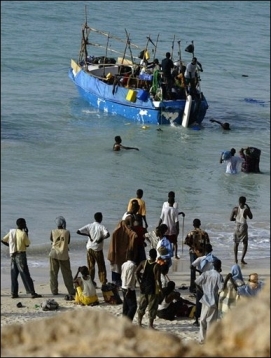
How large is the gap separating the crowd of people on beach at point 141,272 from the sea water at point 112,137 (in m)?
2.59

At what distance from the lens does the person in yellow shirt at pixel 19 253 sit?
11711mm

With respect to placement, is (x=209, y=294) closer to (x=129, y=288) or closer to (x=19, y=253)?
(x=129, y=288)

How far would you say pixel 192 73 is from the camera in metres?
25.5

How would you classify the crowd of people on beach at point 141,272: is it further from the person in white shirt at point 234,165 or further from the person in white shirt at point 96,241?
the person in white shirt at point 234,165

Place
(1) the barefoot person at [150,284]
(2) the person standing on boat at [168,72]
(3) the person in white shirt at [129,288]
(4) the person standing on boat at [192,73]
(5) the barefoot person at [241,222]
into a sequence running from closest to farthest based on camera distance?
(1) the barefoot person at [150,284] < (3) the person in white shirt at [129,288] < (5) the barefoot person at [241,222] < (2) the person standing on boat at [168,72] < (4) the person standing on boat at [192,73]

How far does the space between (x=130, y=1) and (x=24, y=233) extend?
43.2 meters

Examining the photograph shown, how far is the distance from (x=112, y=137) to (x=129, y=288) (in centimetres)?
1789

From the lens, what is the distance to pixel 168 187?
22.7 m

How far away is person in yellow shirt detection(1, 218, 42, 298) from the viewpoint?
11711 mm

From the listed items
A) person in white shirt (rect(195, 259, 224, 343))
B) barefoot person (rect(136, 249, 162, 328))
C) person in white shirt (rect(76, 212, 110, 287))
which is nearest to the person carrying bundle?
person in white shirt (rect(76, 212, 110, 287))

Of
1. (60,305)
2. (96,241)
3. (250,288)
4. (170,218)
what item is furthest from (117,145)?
(250,288)

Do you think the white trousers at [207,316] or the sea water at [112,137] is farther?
the sea water at [112,137]

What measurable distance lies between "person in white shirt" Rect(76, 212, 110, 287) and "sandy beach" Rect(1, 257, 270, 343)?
23 cm

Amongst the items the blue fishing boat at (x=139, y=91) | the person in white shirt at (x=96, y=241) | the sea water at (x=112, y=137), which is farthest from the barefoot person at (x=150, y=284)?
the blue fishing boat at (x=139, y=91)
